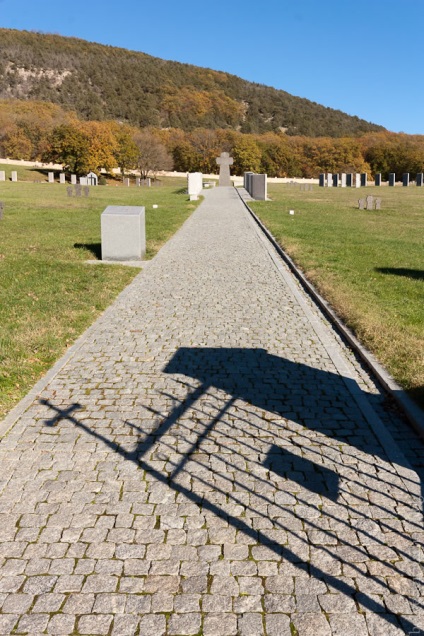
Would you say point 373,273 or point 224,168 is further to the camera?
point 224,168

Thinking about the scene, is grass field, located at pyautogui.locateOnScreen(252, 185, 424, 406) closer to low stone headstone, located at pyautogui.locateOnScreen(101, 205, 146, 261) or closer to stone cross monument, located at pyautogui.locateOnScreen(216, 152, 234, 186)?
low stone headstone, located at pyautogui.locateOnScreen(101, 205, 146, 261)

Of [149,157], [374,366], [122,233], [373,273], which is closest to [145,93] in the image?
[149,157]

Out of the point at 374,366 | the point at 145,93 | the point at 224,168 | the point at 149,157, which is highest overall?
the point at 145,93

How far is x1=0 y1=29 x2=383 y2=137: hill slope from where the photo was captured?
15538 centimetres

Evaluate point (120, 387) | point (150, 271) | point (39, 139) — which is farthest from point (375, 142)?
point (120, 387)

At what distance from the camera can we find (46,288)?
1067 centimetres

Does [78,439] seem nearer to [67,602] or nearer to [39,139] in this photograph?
[67,602]

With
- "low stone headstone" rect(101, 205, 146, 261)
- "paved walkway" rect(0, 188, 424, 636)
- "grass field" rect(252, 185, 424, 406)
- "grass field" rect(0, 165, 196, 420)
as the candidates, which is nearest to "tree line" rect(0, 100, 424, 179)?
"grass field" rect(252, 185, 424, 406)

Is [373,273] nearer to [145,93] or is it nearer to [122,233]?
[122,233]

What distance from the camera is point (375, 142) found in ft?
353

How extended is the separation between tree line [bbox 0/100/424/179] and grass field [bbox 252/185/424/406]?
53465 millimetres

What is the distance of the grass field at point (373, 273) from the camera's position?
7.35m

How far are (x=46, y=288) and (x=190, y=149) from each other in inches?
3528

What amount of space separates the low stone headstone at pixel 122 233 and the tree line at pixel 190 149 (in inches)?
2366
